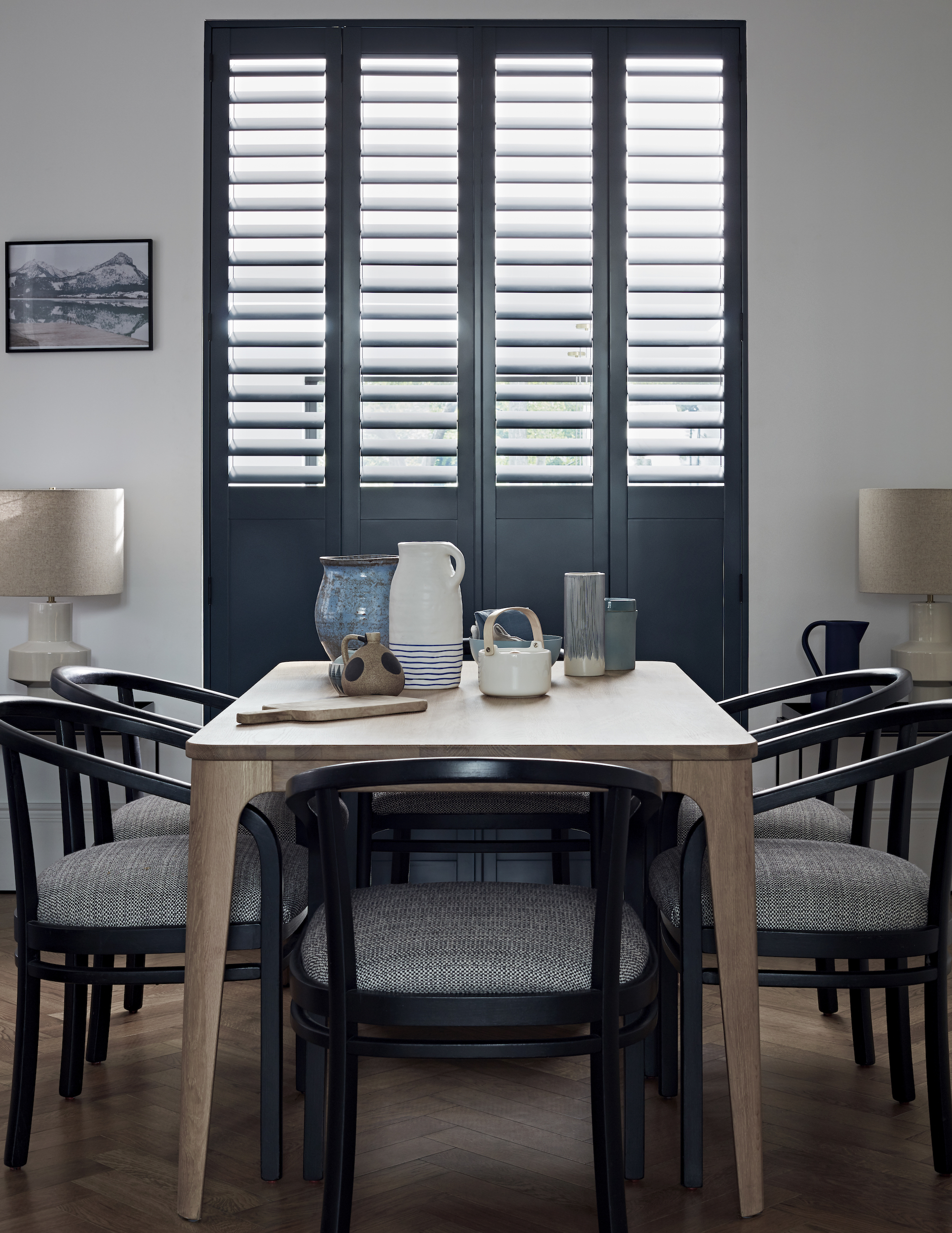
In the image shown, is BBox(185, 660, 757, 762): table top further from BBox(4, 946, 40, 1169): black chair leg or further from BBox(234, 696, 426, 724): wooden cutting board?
BBox(4, 946, 40, 1169): black chair leg

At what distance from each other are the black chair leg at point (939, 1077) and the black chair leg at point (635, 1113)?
0.49 m

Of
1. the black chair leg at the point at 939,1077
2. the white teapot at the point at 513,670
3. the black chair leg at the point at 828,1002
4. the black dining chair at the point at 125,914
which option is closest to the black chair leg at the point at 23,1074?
the black dining chair at the point at 125,914

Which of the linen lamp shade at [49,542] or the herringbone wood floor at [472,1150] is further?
the linen lamp shade at [49,542]

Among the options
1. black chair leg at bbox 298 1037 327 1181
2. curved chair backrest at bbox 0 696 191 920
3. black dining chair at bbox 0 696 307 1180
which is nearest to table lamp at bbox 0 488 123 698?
curved chair backrest at bbox 0 696 191 920

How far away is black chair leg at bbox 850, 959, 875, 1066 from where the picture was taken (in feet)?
8.00

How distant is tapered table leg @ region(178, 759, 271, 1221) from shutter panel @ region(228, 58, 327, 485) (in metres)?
1.97

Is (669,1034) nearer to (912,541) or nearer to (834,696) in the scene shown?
(834,696)

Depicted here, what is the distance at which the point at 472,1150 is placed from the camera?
2062mm

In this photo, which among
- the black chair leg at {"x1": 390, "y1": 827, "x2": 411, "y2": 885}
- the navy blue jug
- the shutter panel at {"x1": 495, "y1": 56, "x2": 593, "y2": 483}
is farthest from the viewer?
the shutter panel at {"x1": 495, "y1": 56, "x2": 593, "y2": 483}

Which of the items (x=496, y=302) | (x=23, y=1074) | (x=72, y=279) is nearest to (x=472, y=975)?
(x=23, y=1074)

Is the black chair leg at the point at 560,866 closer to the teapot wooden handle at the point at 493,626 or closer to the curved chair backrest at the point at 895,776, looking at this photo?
the teapot wooden handle at the point at 493,626

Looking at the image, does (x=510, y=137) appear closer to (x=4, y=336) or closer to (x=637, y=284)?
(x=637, y=284)

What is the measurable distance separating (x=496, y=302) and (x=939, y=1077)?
253cm

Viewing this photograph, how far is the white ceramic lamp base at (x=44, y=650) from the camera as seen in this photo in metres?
3.39
